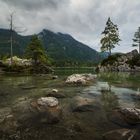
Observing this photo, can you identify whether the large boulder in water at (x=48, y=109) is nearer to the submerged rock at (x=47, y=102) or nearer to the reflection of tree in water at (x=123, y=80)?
the submerged rock at (x=47, y=102)

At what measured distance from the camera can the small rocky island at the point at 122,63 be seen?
64.8m

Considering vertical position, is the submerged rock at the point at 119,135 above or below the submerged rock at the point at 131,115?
below

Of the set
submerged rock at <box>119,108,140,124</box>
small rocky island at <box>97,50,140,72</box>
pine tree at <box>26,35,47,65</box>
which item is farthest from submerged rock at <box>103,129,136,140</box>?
small rocky island at <box>97,50,140,72</box>

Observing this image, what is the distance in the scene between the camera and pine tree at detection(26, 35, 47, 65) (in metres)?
57.6

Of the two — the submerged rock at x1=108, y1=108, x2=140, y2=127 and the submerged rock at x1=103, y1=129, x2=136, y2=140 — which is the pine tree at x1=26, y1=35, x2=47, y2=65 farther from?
the submerged rock at x1=103, y1=129, x2=136, y2=140

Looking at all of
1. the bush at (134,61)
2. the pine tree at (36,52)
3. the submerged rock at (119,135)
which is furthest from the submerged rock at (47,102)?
the bush at (134,61)

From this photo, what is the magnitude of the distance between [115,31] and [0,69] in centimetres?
4434

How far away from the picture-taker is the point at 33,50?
192ft

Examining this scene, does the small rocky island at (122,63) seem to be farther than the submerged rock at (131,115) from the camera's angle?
Yes

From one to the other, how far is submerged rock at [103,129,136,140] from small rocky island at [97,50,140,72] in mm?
58132

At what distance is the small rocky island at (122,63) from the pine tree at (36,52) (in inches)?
810

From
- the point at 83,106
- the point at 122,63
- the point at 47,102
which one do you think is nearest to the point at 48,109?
the point at 47,102

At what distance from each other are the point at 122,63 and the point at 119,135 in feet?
201

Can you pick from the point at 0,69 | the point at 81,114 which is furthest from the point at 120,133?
the point at 0,69
